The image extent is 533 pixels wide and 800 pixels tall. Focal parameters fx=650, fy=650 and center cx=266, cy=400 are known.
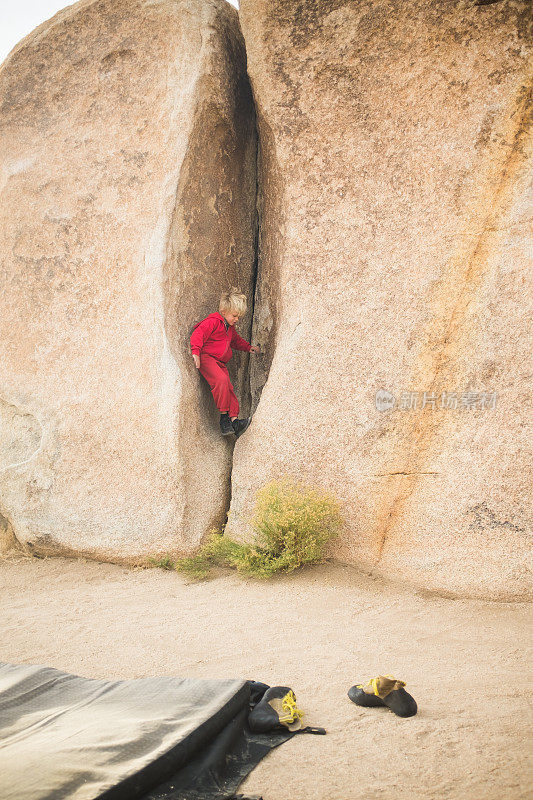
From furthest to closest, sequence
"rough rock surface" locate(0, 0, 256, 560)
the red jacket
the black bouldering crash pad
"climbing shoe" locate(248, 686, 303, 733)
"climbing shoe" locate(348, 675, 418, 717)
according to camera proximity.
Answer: the red jacket, "rough rock surface" locate(0, 0, 256, 560), "climbing shoe" locate(348, 675, 418, 717), "climbing shoe" locate(248, 686, 303, 733), the black bouldering crash pad

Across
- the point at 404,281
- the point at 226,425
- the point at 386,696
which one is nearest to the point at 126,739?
the point at 386,696

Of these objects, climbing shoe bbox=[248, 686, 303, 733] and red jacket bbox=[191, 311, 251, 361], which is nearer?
climbing shoe bbox=[248, 686, 303, 733]

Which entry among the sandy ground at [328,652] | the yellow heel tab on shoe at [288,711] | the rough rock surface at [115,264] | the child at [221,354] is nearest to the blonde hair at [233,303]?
the child at [221,354]

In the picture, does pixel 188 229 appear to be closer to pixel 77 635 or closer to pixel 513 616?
pixel 77 635

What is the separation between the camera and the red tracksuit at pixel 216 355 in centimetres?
582

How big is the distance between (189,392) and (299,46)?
3.11 metres

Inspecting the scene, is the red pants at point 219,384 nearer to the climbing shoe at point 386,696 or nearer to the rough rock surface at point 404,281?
the rough rock surface at point 404,281

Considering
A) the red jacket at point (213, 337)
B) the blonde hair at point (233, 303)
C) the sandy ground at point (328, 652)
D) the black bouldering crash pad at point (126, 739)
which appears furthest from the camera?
the blonde hair at point (233, 303)

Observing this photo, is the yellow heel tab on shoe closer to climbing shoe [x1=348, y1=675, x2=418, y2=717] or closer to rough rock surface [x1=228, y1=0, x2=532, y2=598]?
climbing shoe [x1=348, y1=675, x2=418, y2=717]

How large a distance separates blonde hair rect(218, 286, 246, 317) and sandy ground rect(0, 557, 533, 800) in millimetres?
2348

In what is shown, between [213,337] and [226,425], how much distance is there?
0.81 meters

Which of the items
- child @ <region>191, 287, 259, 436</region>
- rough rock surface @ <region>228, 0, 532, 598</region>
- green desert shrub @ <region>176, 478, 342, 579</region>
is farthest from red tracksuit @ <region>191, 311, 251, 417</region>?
green desert shrub @ <region>176, 478, 342, 579</region>

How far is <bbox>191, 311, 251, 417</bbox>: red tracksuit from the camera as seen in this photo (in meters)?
5.82

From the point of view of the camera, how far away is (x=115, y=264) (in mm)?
5930
